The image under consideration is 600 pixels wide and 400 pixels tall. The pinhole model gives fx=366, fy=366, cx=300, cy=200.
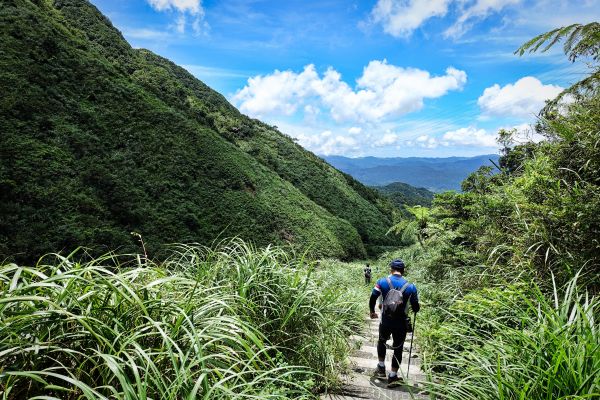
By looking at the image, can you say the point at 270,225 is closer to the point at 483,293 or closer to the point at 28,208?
the point at 28,208

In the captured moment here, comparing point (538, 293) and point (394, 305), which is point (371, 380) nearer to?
point (394, 305)

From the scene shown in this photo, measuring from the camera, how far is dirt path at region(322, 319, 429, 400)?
3.20 m

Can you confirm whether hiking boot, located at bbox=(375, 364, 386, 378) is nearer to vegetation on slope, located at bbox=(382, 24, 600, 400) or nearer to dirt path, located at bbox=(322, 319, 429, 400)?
dirt path, located at bbox=(322, 319, 429, 400)

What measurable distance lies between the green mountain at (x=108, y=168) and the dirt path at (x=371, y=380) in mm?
13065

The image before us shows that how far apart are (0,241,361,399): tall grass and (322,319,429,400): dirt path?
10.9 inches

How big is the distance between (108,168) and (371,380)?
24855mm

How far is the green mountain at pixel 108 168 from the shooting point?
18.8 meters

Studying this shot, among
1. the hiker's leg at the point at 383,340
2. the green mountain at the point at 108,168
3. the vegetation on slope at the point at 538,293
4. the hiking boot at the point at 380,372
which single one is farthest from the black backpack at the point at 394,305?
the green mountain at the point at 108,168

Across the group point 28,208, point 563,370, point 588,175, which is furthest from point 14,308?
point 28,208

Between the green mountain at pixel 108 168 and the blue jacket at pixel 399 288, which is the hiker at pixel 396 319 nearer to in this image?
the blue jacket at pixel 399 288

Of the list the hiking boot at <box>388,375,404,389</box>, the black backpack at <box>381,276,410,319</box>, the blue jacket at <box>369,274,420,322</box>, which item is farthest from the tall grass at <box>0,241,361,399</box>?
the blue jacket at <box>369,274,420,322</box>

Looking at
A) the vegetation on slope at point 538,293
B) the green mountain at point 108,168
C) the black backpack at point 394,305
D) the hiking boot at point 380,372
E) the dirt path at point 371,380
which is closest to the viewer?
the vegetation on slope at point 538,293

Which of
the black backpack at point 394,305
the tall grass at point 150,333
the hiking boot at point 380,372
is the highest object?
the tall grass at point 150,333

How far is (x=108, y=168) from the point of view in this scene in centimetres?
2428
